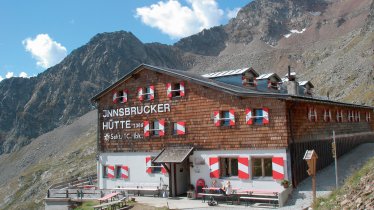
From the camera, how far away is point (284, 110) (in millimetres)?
20844

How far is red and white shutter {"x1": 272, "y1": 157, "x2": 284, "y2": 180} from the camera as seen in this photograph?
20.8 metres

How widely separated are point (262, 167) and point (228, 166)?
7.28ft

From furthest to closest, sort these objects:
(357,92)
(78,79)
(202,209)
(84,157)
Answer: (78,79), (84,157), (357,92), (202,209)

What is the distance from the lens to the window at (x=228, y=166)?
2286cm

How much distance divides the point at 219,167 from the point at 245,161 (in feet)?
5.83

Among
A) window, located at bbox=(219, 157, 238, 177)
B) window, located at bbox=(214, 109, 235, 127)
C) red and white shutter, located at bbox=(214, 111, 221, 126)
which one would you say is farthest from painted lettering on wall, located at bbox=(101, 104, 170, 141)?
window, located at bbox=(219, 157, 238, 177)

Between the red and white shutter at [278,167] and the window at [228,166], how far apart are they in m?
2.51

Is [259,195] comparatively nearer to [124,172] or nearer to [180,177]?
[180,177]

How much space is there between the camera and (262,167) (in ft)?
71.4

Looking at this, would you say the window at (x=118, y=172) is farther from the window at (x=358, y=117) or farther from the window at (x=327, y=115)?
the window at (x=358, y=117)

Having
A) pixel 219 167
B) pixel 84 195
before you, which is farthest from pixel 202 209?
pixel 84 195

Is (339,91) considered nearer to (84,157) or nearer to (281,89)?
(281,89)

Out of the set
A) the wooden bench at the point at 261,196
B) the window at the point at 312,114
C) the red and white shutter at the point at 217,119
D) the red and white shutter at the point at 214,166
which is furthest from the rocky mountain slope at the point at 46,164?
the wooden bench at the point at 261,196

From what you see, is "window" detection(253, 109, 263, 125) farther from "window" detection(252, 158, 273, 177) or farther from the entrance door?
the entrance door
